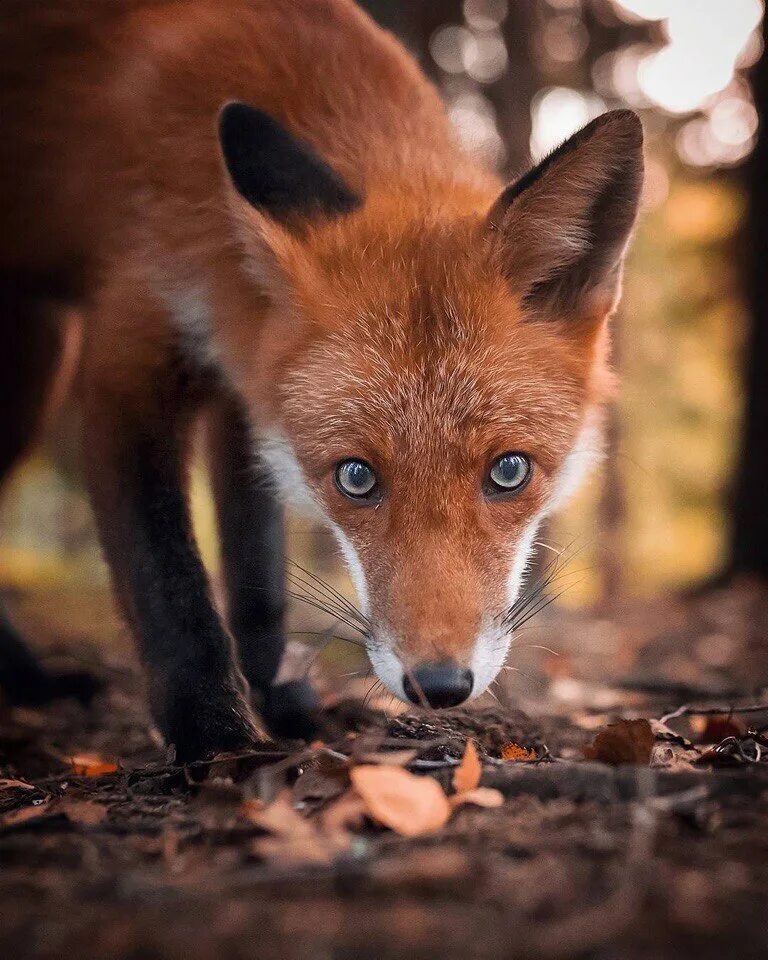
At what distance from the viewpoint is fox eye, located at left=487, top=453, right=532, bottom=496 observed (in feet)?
8.50

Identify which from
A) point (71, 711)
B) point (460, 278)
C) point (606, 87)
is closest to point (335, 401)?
point (460, 278)

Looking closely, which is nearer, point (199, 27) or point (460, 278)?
point (460, 278)

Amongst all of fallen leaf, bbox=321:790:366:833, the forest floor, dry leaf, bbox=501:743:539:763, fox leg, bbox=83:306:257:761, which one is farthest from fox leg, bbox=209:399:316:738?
fallen leaf, bbox=321:790:366:833

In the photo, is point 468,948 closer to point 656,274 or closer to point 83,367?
point 83,367

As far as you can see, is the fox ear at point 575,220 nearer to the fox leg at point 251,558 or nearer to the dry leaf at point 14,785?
the fox leg at point 251,558

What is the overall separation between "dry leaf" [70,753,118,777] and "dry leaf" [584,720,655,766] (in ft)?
4.94

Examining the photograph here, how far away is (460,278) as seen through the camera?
2.76 metres

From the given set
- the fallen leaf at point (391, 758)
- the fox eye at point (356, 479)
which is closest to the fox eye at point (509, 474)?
the fox eye at point (356, 479)

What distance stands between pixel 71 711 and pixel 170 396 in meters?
1.78

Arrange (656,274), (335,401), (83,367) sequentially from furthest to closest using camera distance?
(656,274)
(83,367)
(335,401)

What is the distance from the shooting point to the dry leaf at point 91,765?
276 centimetres

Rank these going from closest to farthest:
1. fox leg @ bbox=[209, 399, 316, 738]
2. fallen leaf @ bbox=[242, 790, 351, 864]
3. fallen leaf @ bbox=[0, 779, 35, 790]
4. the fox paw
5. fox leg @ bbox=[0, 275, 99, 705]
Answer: fallen leaf @ bbox=[242, 790, 351, 864] → fallen leaf @ bbox=[0, 779, 35, 790] → the fox paw → fox leg @ bbox=[209, 399, 316, 738] → fox leg @ bbox=[0, 275, 99, 705]

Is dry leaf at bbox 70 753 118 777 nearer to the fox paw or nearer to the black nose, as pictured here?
the fox paw

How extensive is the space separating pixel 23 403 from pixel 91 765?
2.16 meters
